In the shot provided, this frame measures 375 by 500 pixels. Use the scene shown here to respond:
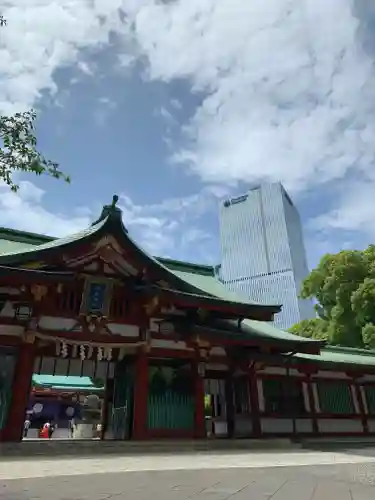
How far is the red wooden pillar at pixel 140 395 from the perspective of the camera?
43.9ft

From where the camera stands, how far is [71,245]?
13953 mm

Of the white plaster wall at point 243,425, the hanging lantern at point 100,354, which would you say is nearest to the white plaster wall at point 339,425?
the white plaster wall at point 243,425

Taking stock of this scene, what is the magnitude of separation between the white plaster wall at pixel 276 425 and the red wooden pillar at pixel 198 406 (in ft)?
11.7

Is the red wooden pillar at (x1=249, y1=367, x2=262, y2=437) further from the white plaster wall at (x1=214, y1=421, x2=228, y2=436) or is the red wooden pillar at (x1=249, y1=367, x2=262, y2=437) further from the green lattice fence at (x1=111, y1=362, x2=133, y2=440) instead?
the green lattice fence at (x1=111, y1=362, x2=133, y2=440)

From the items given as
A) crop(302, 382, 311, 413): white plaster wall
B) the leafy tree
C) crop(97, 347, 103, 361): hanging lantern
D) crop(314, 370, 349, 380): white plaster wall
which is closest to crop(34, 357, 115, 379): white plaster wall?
crop(97, 347, 103, 361): hanging lantern

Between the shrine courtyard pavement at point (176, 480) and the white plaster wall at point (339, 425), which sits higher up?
the white plaster wall at point (339, 425)

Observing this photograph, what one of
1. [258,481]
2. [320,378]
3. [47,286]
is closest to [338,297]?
[320,378]

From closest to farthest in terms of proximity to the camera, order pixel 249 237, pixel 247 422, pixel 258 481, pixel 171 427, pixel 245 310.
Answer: pixel 258 481, pixel 171 427, pixel 245 310, pixel 247 422, pixel 249 237

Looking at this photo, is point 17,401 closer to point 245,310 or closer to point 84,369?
point 84,369

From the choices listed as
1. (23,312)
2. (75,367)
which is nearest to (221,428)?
(75,367)

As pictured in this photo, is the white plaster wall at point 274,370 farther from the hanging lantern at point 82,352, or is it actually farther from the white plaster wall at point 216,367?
the hanging lantern at point 82,352

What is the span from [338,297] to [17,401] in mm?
24659

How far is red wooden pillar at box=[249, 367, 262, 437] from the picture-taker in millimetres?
16039

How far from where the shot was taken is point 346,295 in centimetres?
3034
